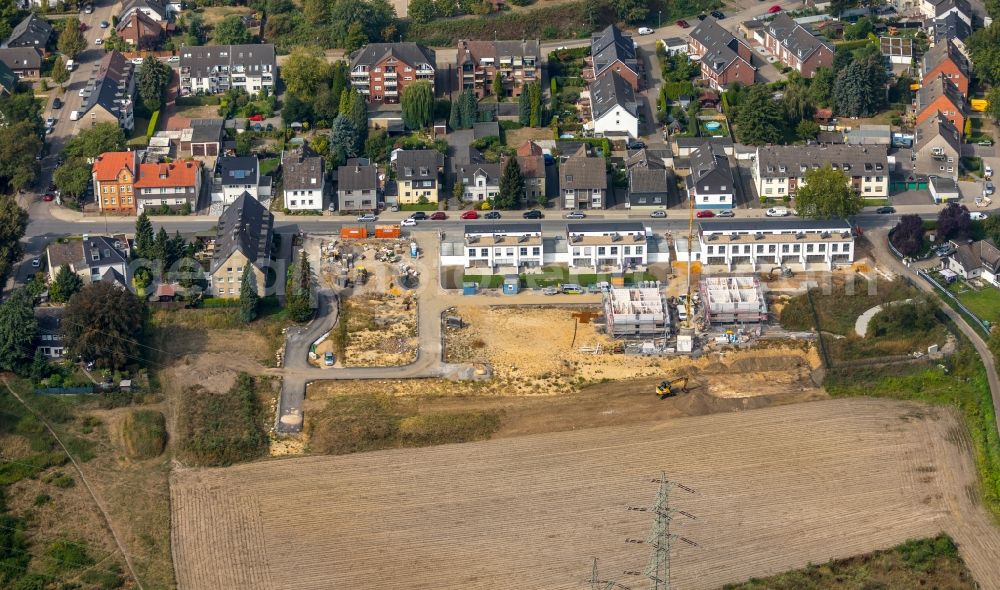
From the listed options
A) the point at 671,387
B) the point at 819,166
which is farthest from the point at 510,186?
the point at 671,387

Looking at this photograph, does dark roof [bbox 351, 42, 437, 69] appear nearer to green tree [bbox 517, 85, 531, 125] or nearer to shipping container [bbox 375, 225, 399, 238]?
green tree [bbox 517, 85, 531, 125]

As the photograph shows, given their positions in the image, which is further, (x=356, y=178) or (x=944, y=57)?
(x=944, y=57)

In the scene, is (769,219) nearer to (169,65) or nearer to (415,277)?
(415,277)

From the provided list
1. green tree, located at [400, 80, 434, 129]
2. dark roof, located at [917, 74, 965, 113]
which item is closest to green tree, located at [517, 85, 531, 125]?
green tree, located at [400, 80, 434, 129]

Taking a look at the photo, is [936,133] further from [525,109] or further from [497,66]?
[497,66]

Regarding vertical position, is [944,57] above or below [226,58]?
below

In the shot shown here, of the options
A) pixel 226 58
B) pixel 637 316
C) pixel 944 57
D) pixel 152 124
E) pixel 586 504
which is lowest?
pixel 586 504
